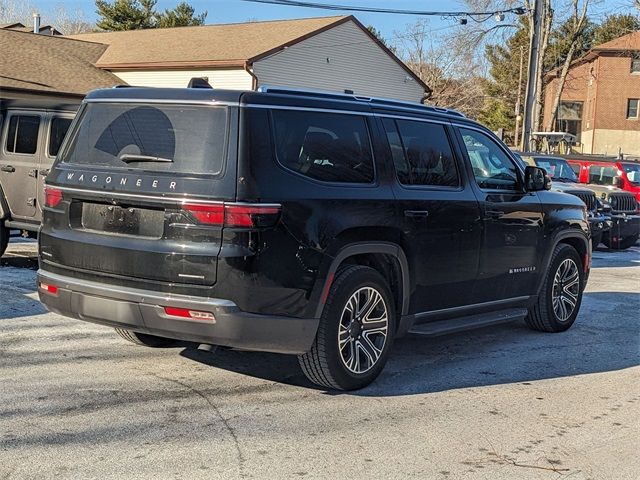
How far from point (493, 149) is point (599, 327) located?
2515 millimetres

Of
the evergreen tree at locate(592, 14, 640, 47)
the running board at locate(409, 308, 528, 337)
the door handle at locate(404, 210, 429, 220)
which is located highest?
the evergreen tree at locate(592, 14, 640, 47)

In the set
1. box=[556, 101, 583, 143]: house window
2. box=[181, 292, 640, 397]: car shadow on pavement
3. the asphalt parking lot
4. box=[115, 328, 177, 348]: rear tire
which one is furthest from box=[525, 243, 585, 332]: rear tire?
box=[556, 101, 583, 143]: house window

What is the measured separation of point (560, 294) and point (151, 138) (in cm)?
460

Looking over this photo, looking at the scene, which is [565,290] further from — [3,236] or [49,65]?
[49,65]

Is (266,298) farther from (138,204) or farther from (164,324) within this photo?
(138,204)

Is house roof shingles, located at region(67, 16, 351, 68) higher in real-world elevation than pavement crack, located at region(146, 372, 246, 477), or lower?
higher

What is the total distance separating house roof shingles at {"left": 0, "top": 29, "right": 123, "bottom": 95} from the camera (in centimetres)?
2516

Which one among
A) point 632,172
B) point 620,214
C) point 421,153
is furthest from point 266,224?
point 632,172

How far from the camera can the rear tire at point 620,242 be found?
16645 mm

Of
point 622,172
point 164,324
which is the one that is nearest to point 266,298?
point 164,324

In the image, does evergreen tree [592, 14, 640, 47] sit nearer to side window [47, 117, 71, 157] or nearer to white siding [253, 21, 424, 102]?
white siding [253, 21, 424, 102]

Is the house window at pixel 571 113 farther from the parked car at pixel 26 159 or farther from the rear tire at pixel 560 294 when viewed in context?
the rear tire at pixel 560 294

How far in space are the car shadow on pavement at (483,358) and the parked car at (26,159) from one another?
4626 mm

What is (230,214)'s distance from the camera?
4637 millimetres
